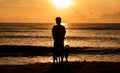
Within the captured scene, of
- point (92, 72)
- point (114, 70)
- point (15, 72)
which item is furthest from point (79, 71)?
point (15, 72)

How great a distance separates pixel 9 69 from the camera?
14305 mm

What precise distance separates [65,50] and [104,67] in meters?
1.99

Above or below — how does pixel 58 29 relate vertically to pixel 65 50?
above

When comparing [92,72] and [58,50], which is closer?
[92,72]

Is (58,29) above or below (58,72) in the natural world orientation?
above

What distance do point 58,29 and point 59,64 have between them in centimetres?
174

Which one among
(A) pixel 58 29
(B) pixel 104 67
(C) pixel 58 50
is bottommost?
(B) pixel 104 67

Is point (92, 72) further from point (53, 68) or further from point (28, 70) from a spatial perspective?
point (28, 70)

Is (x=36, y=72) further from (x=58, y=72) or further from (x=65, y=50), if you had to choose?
(x=65, y=50)

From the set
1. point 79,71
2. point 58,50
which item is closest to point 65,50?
point 58,50

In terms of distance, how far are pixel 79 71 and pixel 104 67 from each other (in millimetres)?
1665

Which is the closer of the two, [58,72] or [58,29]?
[58,72]

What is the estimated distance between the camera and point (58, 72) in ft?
43.5

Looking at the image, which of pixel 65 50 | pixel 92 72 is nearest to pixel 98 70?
pixel 92 72
